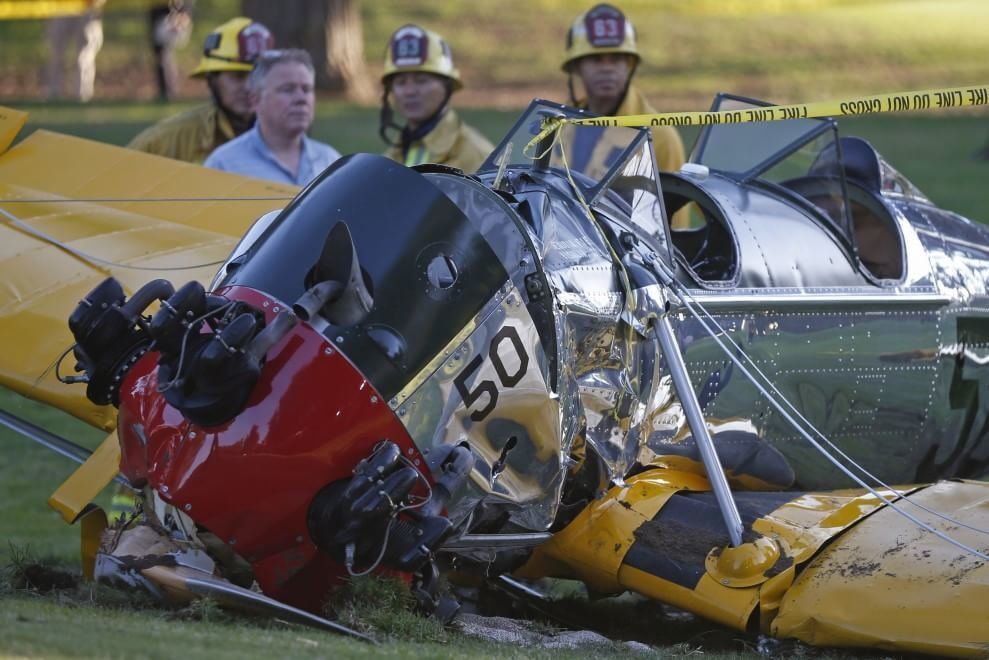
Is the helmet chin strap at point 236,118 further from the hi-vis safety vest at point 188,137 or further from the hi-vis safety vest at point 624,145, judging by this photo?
the hi-vis safety vest at point 624,145

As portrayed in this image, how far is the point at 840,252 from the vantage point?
7602 millimetres

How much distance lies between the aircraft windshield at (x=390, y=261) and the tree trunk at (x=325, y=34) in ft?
59.5

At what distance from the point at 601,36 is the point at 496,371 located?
5.12 m

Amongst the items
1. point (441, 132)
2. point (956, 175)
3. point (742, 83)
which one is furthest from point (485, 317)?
point (742, 83)

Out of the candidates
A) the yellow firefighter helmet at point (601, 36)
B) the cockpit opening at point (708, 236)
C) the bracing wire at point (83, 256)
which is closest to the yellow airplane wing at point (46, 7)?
the yellow firefighter helmet at point (601, 36)

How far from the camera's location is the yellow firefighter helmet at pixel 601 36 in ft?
34.0

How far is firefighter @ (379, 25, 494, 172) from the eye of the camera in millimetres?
9969

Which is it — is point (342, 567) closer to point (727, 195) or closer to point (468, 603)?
point (468, 603)

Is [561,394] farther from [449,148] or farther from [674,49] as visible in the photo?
[674,49]

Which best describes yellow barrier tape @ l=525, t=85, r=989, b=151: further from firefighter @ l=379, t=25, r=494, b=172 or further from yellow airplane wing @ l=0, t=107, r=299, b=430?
firefighter @ l=379, t=25, r=494, b=172

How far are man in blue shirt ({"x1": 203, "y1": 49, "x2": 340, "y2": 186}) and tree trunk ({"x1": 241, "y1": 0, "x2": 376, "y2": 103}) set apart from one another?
14.2m

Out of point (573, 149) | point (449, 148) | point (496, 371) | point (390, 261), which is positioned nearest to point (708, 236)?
point (573, 149)

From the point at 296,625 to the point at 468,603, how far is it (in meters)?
2.04

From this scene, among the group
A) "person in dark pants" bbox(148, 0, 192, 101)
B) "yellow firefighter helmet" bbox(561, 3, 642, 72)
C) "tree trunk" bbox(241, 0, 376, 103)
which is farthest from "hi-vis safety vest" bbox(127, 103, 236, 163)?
"person in dark pants" bbox(148, 0, 192, 101)
